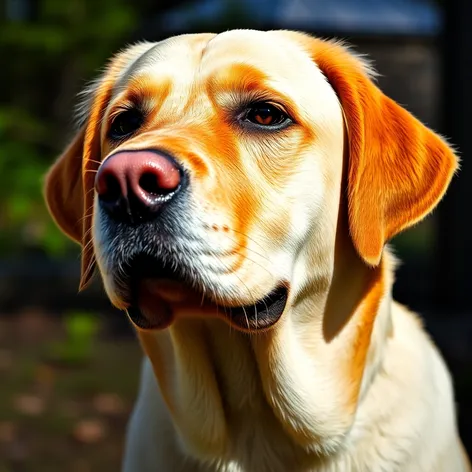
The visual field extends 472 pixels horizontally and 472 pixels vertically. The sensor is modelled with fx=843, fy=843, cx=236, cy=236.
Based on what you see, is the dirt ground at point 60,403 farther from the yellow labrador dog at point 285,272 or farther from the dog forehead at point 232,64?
the dog forehead at point 232,64

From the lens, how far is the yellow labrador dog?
7.59 feet

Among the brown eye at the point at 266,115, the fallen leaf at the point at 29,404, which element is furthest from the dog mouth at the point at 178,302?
the fallen leaf at the point at 29,404

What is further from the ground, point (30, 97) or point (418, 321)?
point (418, 321)

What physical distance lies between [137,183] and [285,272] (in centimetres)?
55

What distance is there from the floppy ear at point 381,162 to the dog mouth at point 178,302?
349 mm

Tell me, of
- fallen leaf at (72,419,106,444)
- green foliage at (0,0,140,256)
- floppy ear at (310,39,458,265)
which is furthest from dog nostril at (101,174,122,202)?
green foliage at (0,0,140,256)

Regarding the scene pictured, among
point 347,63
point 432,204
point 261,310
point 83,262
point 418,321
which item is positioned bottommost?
point 418,321

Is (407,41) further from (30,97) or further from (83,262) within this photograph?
(83,262)

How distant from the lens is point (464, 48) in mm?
6445

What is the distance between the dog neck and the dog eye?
0.60 m

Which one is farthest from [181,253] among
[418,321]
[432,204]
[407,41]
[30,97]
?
[407,41]

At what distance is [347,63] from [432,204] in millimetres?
515

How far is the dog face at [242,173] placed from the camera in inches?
83.2

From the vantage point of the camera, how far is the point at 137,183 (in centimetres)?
202
